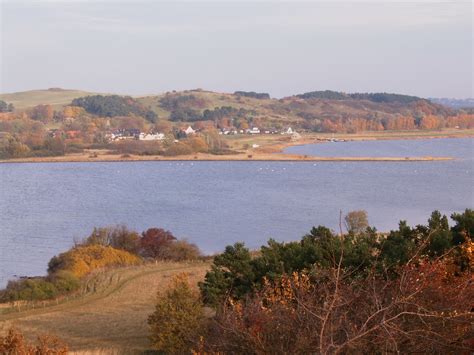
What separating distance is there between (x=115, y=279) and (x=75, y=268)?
1.60 meters

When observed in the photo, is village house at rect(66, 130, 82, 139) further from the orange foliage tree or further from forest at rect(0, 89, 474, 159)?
the orange foliage tree

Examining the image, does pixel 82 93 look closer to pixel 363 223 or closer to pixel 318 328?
pixel 363 223

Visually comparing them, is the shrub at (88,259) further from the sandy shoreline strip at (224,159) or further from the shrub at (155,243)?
the sandy shoreline strip at (224,159)

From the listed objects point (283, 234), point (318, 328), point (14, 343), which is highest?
point (318, 328)

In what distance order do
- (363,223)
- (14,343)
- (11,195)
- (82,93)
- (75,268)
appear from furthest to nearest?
(82,93) < (11,195) < (363,223) < (75,268) < (14,343)

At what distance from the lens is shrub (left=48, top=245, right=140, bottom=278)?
17891 mm

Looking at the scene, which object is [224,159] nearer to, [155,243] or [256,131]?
[256,131]

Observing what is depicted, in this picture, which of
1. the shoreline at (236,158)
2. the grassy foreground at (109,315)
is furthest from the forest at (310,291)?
the shoreline at (236,158)

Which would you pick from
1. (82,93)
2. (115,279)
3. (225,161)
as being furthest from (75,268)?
(82,93)

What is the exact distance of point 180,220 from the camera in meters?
28.2

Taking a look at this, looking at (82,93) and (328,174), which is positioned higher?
(82,93)

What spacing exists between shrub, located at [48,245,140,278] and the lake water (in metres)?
1.44

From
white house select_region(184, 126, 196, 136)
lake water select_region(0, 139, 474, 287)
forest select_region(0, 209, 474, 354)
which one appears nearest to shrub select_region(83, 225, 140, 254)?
forest select_region(0, 209, 474, 354)

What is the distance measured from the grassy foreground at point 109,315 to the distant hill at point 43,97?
77.2 m
